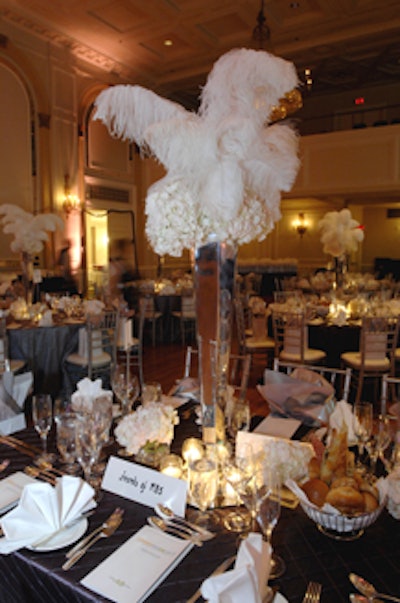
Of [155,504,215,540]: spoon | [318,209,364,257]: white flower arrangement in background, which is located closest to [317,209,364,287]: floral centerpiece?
[318,209,364,257]: white flower arrangement in background

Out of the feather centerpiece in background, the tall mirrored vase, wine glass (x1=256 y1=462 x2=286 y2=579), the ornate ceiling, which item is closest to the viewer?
wine glass (x1=256 y1=462 x2=286 y2=579)

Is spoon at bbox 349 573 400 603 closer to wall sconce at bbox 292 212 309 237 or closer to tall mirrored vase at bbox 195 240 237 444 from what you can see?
tall mirrored vase at bbox 195 240 237 444

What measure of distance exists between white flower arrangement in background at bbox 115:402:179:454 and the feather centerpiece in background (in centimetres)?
63

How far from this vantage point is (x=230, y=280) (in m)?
1.43

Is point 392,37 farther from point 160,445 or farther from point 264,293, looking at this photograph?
point 160,445

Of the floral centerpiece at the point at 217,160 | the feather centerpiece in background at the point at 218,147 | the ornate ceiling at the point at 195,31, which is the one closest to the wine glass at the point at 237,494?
the floral centerpiece at the point at 217,160

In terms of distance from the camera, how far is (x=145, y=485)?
4.71 feet

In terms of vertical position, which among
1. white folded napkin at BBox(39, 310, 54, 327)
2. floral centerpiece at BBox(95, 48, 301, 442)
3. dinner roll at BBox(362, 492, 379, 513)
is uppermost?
floral centerpiece at BBox(95, 48, 301, 442)

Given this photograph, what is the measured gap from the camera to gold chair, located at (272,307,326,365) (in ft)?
14.7

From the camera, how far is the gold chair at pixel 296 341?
448 centimetres

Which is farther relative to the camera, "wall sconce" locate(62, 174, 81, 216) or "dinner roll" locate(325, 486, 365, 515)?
"wall sconce" locate(62, 174, 81, 216)

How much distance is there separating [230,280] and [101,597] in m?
0.89

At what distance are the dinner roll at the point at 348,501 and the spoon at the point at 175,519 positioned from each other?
0.35 meters

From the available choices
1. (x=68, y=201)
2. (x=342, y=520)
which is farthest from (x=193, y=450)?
(x=68, y=201)
